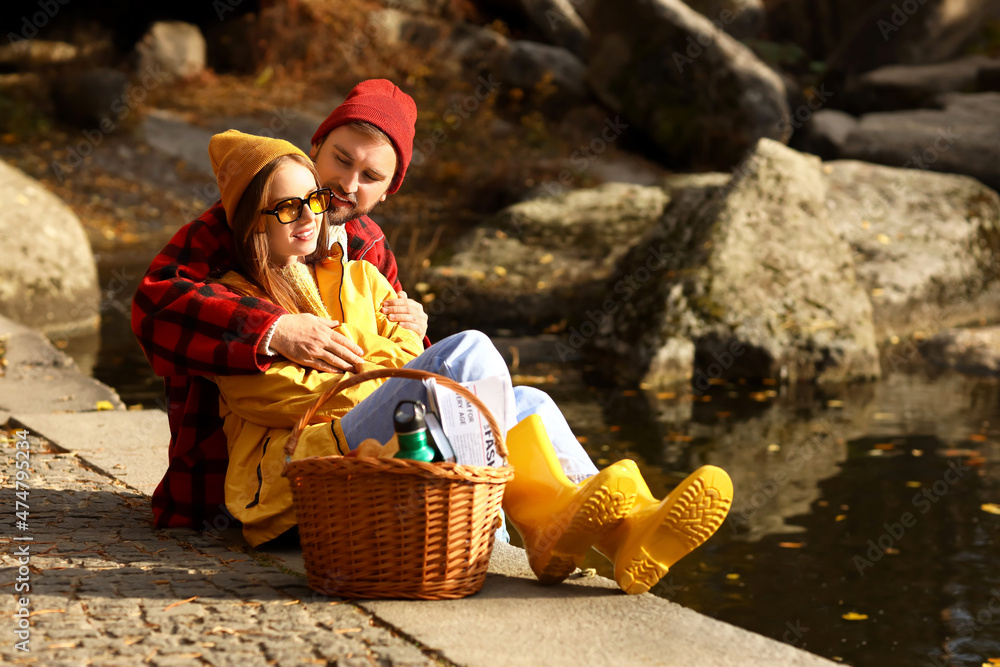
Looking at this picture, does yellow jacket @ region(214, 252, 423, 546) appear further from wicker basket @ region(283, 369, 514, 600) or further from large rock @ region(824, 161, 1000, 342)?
large rock @ region(824, 161, 1000, 342)

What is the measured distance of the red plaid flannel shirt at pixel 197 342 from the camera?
250cm

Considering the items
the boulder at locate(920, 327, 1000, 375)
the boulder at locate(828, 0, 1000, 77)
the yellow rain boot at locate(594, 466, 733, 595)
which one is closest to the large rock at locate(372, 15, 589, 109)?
the boulder at locate(828, 0, 1000, 77)

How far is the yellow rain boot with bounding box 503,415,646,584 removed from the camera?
7.41 ft

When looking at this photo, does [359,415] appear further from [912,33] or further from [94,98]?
[912,33]

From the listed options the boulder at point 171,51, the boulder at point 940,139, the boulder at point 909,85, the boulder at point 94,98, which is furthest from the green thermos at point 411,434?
the boulder at point 171,51

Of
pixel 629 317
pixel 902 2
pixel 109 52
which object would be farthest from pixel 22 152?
pixel 902 2

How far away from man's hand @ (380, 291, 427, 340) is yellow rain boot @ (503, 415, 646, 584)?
50 centimetres

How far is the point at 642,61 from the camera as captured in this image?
512 inches

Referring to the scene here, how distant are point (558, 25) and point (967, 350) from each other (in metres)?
11.1

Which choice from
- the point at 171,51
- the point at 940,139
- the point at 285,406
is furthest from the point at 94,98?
the point at 285,406

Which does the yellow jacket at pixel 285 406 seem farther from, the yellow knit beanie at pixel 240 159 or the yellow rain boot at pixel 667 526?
the yellow rain boot at pixel 667 526

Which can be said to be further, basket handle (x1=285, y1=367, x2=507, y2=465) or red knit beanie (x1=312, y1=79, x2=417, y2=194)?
red knit beanie (x1=312, y1=79, x2=417, y2=194)

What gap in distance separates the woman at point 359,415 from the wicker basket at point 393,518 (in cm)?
14

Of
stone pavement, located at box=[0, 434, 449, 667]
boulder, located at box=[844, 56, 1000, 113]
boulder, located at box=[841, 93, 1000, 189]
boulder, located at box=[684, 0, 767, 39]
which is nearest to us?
stone pavement, located at box=[0, 434, 449, 667]
